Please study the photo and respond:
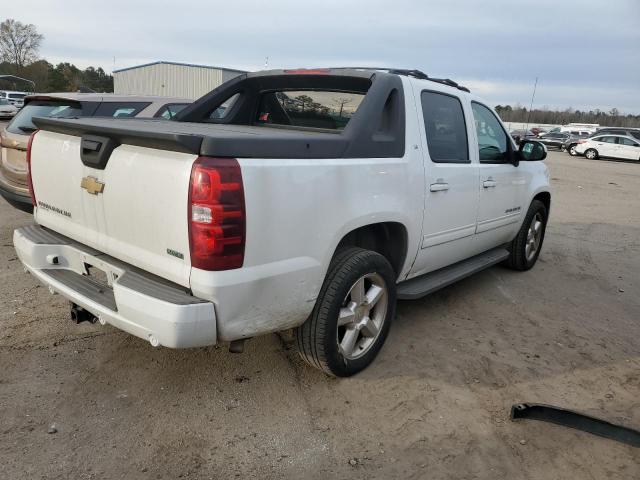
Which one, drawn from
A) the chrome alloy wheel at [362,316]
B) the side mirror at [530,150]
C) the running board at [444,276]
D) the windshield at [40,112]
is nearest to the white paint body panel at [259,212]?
the running board at [444,276]

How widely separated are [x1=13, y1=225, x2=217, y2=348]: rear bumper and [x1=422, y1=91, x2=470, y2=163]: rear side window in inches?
82.0

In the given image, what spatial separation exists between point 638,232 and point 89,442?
8929mm

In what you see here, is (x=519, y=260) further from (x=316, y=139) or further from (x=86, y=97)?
(x=86, y=97)

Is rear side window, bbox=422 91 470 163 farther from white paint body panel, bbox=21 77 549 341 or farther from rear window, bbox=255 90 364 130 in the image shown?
rear window, bbox=255 90 364 130

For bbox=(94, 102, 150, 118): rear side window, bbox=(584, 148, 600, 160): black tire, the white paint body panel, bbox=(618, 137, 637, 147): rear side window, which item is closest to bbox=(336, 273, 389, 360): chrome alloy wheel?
the white paint body panel

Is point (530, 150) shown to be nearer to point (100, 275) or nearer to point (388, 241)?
point (388, 241)

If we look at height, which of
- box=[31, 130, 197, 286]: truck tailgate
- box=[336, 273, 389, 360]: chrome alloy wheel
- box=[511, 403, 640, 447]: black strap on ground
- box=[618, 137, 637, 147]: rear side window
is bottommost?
box=[511, 403, 640, 447]: black strap on ground

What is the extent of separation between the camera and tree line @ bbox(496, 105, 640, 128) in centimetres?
7736

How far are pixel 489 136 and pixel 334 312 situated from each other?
2.56m

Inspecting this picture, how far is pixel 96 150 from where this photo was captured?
2654mm

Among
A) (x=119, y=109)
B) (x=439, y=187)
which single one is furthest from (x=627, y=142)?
(x=439, y=187)

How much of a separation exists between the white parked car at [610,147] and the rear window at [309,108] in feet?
94.7

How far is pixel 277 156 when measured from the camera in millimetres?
2424

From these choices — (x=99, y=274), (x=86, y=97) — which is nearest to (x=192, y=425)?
(x=99, y=274)
